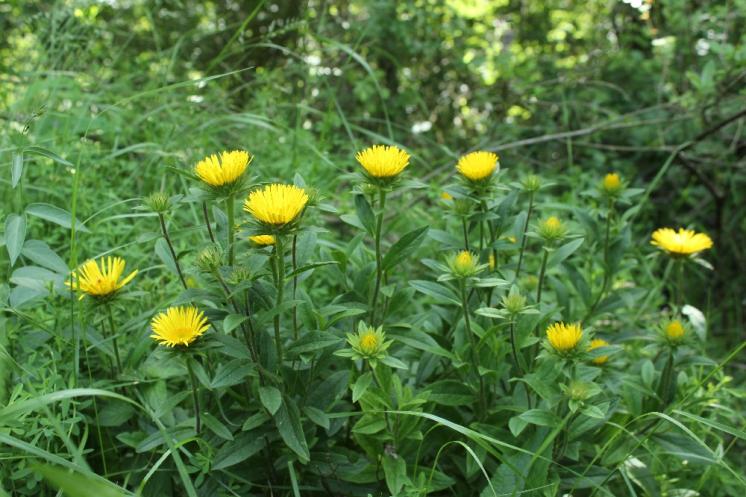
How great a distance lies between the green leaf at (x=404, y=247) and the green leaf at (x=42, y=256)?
57cm

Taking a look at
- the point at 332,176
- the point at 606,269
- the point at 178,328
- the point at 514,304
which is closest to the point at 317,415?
the point at 178,328

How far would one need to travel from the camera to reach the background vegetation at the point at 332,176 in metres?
1.23

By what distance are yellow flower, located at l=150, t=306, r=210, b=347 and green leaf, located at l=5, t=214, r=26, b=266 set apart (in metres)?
0.30

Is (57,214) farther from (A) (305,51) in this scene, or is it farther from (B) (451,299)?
(A) (305,51)

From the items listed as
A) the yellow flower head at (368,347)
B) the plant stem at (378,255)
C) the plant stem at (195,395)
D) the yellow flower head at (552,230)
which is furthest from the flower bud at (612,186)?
the plant stem at (195,395)

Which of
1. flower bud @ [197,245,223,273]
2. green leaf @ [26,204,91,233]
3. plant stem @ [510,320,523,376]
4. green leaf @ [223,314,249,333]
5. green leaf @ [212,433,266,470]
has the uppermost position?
flower bud @ [197,245,223,273]

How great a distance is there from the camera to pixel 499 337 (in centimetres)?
142

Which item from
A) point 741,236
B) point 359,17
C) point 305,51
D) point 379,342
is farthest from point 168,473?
point 741,236

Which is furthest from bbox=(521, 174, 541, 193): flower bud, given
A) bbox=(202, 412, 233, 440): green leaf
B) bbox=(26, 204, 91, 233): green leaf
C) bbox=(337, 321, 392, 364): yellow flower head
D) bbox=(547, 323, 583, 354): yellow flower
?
bbox=(26, 204, 91, 233): green leaf

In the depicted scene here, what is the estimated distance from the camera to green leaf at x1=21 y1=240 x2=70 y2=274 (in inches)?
50.1

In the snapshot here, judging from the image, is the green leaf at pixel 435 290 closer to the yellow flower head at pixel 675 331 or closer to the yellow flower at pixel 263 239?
the yellow flower at pixel 263 239

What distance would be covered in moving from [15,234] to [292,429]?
562 millimetres

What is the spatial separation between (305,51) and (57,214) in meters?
1.51

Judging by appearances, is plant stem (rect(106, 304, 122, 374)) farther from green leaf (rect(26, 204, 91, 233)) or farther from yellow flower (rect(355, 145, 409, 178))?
yellow flower (rect(355, 145, 409, 178))
